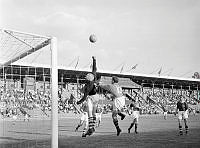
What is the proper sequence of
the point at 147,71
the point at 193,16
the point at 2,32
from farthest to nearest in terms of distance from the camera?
the point at 147,71
the point at 193,16
the point at 2,32

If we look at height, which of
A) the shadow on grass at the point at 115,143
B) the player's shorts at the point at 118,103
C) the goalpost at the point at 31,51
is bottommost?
the shadow on grass at the point at 115,143

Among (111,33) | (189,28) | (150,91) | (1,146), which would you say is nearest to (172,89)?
(150,91)

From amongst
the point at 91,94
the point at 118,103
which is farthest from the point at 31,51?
the point at 118,103

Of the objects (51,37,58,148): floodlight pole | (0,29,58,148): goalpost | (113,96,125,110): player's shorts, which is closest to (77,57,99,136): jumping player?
(113,96,125,110): player's shorts

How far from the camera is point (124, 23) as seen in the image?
14.1m

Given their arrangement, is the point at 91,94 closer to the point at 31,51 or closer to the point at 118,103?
the point at 118,103

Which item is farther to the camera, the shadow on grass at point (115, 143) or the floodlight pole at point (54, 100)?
the shadow on grass at point (115, 143)

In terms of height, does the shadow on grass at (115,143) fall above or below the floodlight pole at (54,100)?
below

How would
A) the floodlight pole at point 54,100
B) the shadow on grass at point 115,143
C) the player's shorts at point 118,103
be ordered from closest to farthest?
the floodlight pole at point 54,100 → the shadow on grass at point 115,143 → the player's shorts at point 118,103

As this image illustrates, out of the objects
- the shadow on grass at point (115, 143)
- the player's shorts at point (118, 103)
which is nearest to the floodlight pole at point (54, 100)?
the shadow on grass at point (115, 143)

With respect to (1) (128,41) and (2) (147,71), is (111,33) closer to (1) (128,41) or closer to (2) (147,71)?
(1) (128,41)

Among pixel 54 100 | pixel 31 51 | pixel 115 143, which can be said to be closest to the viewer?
pixel 54 100

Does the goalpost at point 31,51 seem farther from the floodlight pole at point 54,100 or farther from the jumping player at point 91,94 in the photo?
the jumping player at point 91,94

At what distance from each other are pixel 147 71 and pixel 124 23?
28.0 metres
